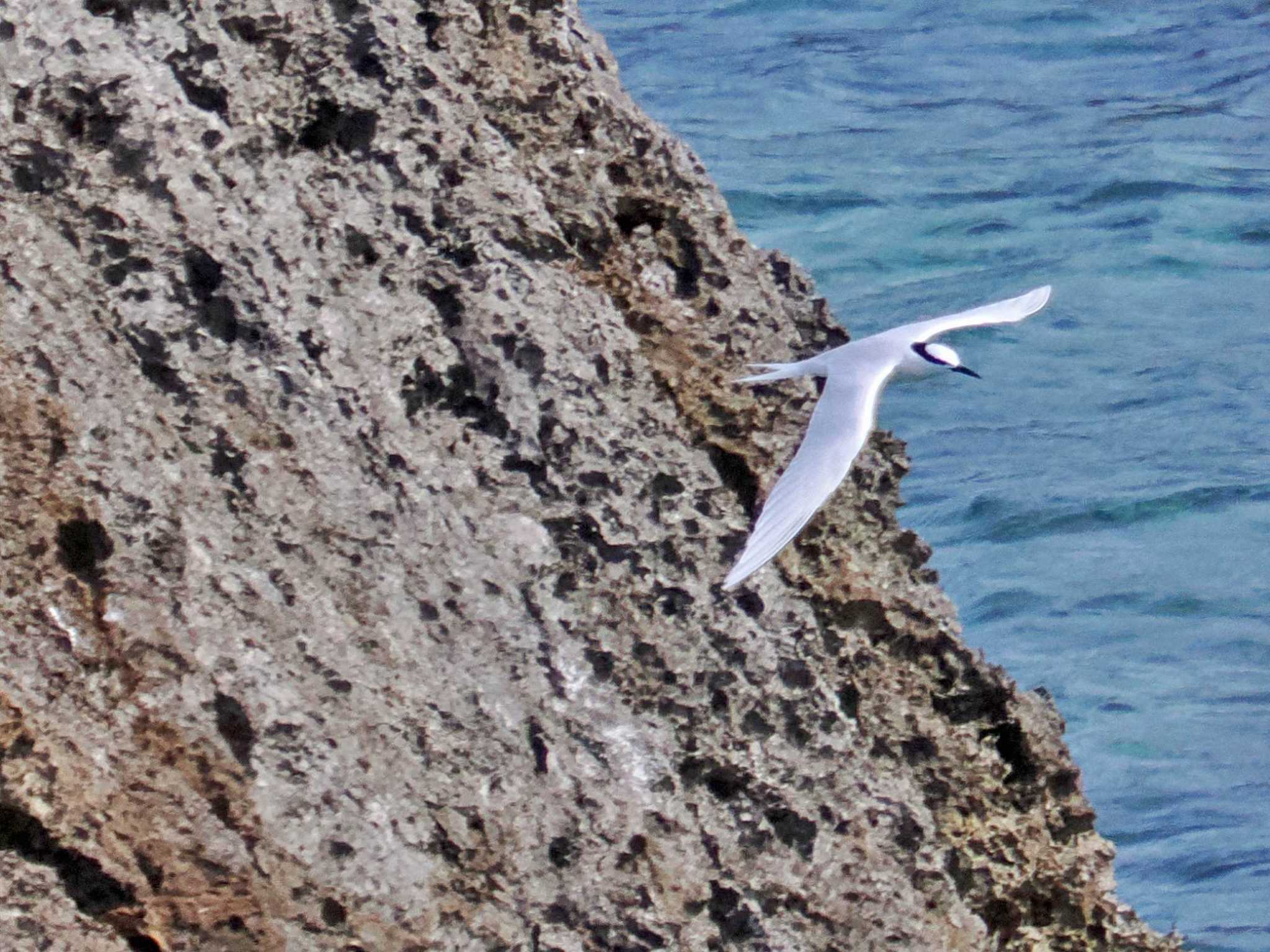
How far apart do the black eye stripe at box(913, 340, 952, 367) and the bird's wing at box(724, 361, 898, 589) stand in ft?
1.37

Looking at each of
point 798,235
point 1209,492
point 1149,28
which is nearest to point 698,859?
point 1209,492

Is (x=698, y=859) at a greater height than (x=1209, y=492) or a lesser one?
greater

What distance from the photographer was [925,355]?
3244mm

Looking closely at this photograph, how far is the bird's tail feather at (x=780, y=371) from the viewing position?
2646 millimetres

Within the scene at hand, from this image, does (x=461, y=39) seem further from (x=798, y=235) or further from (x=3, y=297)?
(x=798, y=235)

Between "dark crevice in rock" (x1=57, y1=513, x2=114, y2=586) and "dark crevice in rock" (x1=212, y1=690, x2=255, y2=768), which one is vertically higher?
"dark crevice in rock" (x1=57, y1=513, x2=114, y2=586)

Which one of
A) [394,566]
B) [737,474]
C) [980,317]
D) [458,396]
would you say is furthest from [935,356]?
[394,566]

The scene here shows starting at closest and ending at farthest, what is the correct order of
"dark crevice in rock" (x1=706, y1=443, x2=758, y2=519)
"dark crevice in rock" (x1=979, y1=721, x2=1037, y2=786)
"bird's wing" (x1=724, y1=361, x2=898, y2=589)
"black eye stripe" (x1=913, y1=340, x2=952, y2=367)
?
"bird's wing" (x1=724, y1=361, x2=898, y2=589)
"dark crevice in rock" (x1=706, y1=443, x2=758, y2=519)
"dark crevice in rock" (x1=979, y1=721, x2=1037, y2=786)
"black eye stripe" (x1=913, y1=340, x2=952, y2=367)

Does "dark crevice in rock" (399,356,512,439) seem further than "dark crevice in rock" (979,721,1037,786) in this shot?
No

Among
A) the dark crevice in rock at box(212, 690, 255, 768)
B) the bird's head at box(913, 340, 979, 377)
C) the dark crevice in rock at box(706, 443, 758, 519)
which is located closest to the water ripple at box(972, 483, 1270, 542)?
the bird's head at box(913, 340, 979, 377)

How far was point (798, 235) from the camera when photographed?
29.4 ft

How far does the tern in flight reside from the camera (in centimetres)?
240

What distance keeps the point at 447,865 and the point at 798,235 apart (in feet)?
22.8

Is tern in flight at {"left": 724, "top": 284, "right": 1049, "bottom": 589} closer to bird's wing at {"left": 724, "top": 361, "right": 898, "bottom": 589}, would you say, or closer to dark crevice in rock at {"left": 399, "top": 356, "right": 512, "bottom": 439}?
bird's wing at {"left": 724, "top": 361, "right": 898, "bottom": 589}
